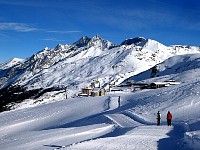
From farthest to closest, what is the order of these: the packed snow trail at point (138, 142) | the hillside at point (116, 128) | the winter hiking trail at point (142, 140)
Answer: the hillside at point (116, 128)
the winter hiking trail at point (142, 140)
the packed snow trail at point (138, 142)

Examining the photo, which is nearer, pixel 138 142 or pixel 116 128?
pixel 138 142

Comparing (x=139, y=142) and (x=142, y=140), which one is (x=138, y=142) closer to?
(x=139, y=142)

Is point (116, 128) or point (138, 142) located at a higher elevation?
point (116, 128)

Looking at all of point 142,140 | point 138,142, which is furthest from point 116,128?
point 138,142

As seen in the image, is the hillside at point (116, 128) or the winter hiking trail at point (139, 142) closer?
the winter hiking trail at point (139, 142)

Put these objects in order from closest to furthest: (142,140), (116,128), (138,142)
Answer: (138,142)
(142,140)
(116,128)

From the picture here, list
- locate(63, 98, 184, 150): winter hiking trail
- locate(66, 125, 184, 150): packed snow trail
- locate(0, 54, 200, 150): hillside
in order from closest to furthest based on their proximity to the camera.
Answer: locate(66, 125, 184, 150): packed snow trail
locate(63, 98, 184, 150): winter hiking trail
locate(0, 54, 200, 150): hillside

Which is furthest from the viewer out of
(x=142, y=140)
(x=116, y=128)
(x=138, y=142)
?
(x=116, y=128)

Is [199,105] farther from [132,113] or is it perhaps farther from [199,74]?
[199,74]

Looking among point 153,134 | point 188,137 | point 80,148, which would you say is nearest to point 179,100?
point 153,134

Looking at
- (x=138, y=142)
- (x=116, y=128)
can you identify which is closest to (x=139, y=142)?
(x=138, y=142)

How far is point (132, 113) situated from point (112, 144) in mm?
21574

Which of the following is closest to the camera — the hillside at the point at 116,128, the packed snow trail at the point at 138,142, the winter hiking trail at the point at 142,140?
the packed snow trail at the point at 138,142

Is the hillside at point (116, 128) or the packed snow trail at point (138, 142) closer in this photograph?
the packed snow trail at point (138, 142)
